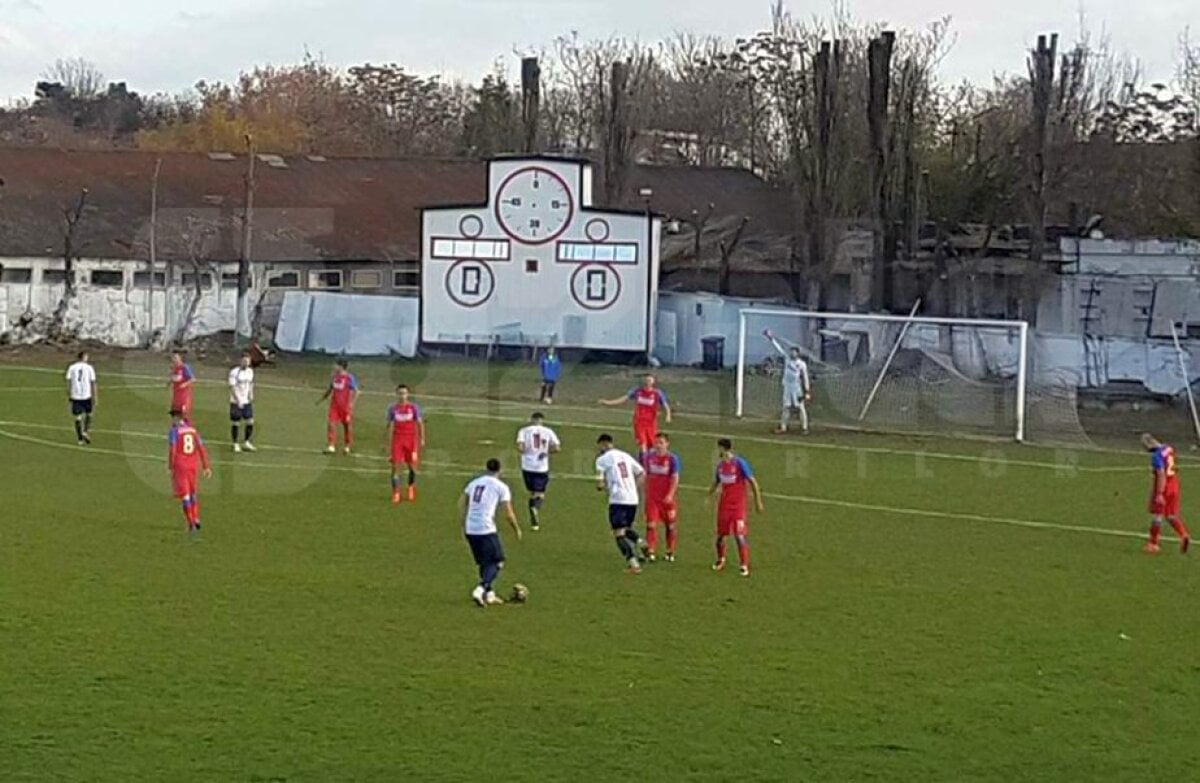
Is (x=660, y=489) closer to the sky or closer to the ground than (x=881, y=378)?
closer to the ground

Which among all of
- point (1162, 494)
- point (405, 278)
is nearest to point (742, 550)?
point (1162, 494)

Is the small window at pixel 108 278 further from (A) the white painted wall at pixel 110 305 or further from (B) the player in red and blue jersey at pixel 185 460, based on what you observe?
(B) the player in red and blue jersey at pixel 185 460

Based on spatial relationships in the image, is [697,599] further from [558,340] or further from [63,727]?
[558,340]

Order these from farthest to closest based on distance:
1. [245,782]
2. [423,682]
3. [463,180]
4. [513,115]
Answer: [513,115]
[463,180]
[423,682]
[245,782]

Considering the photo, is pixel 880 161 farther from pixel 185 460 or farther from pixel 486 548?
pixel 486 548

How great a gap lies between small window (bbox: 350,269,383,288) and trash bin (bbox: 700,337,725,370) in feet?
55.4

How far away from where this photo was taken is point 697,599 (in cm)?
1920

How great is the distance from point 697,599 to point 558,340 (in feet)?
124

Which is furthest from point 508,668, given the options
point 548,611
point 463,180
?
point 463,180

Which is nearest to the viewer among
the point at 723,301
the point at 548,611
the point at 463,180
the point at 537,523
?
the point at 548,611

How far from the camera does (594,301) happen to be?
5641 centimetres

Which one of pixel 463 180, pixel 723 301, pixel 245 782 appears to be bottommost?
pixel 245 782

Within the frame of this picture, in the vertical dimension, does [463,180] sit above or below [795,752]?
above

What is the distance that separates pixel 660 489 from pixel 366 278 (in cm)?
4658
